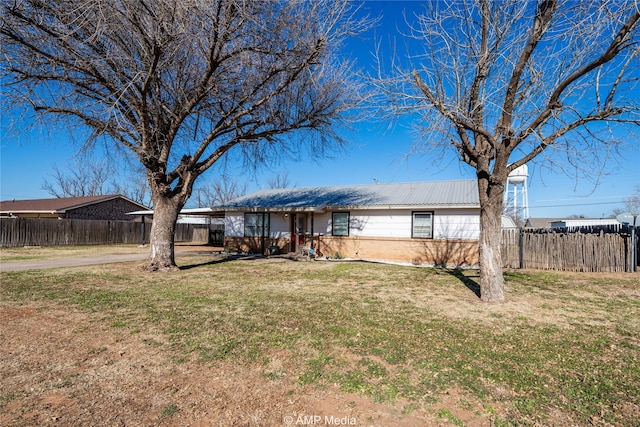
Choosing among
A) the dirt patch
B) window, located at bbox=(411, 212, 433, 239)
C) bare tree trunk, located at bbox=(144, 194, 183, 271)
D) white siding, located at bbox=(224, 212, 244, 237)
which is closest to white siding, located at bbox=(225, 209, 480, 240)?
window, located at bbox=(411, 212, 433, 239)

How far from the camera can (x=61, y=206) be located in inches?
991

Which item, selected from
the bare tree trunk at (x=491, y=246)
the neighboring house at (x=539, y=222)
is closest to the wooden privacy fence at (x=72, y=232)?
the bare tree trunk at (x=491, y=246)

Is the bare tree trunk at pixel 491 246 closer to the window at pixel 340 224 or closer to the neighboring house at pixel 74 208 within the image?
the window at pixel 340 224

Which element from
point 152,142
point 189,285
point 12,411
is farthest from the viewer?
point 152,142

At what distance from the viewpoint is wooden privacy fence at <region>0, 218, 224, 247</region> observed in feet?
64.0

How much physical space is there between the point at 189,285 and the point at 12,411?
5.78m

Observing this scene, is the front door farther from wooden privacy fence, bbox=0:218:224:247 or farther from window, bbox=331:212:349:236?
wooden privacy fence, bbox=0:218:224:247

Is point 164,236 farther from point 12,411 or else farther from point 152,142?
point 12,411

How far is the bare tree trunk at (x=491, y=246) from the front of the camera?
7.06m

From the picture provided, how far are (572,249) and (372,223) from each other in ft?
23.7

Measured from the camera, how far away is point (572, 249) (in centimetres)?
1214

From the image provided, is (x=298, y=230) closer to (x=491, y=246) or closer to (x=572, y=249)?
(x=491, y=246)

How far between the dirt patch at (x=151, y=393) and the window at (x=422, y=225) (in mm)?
10949

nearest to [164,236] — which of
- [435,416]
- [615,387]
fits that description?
[435,416]
